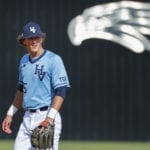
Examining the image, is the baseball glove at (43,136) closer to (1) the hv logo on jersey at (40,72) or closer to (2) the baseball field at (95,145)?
(1) the hv logo on jersey at (40,72)

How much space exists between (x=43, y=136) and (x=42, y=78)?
1.80 ft

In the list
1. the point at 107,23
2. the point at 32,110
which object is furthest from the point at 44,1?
the point at 32,110

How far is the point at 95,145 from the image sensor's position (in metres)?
12.0

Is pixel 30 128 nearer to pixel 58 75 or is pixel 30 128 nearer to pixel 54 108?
pixel 54 108

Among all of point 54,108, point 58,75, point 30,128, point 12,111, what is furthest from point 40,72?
point 12,111

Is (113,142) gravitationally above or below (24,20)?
below

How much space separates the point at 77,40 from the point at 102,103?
1.08 m

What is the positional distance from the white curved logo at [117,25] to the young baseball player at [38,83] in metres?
4.94

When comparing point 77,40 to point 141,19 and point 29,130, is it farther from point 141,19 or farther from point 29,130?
point 29,130

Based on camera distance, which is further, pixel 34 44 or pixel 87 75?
pixel 87 75

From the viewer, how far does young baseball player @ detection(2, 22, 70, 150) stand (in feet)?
→ 23.1

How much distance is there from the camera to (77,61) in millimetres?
12172

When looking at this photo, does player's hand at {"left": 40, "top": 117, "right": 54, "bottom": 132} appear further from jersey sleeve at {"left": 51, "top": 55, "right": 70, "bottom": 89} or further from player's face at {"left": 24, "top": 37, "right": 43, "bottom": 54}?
player's face at {"left": 24, "top": 37, "right": 43, "bottom": 54}

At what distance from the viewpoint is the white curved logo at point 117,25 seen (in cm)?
1205
